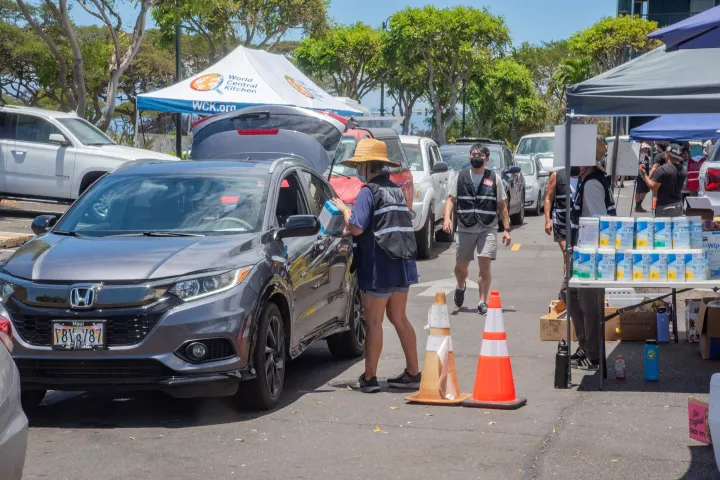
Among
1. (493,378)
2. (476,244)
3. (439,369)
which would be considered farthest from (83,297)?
(476,244)

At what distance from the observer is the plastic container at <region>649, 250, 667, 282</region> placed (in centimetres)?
848

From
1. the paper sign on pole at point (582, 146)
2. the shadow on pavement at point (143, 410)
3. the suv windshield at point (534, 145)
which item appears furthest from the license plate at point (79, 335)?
the suv windshield at point (534, 145)

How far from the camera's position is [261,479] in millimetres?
6164

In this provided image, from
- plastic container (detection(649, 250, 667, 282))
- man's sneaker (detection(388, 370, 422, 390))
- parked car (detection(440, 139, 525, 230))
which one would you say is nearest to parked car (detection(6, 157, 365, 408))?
→ man's sneaker (detection(388, 370, 422, 390))

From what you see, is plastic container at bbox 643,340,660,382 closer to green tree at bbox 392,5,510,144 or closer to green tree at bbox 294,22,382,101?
green tree at bbox 392,5,510,144

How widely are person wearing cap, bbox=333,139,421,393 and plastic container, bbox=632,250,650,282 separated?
1668mm

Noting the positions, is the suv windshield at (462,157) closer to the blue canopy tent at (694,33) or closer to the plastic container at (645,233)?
the plastic container at (645,233)

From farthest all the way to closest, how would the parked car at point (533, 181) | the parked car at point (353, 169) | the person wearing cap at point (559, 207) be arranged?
the parked car at point (533, 181) → the parked car at point (353, 169) → the person wearing cap at point (559, 207)

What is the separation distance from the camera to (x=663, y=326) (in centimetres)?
1083

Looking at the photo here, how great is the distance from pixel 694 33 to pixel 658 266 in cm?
176

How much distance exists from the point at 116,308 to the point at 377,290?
7.06ft

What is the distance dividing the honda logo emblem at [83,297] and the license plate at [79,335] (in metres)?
0.11

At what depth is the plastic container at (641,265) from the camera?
849 centimetres

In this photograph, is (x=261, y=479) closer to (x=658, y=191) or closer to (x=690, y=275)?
(x=690, y=275)
